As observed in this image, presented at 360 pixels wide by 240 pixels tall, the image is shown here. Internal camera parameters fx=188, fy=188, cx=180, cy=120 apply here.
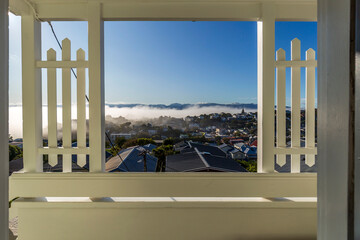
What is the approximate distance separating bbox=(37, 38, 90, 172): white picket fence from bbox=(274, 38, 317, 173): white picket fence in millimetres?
1175

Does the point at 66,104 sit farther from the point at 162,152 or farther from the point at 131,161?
the point at 162,152

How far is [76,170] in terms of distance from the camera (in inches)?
46.5

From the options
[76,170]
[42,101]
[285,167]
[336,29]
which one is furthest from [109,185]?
[336,29]

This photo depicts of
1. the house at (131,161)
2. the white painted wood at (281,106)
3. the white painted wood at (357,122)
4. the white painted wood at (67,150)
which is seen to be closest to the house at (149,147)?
the house at (131,161)

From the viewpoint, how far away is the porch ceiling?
1.13 meters

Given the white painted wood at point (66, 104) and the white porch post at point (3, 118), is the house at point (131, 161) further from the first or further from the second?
the white porch post at point (3, 118)

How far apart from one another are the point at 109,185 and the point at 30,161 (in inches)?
19.8

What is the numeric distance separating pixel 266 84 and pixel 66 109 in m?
1.22

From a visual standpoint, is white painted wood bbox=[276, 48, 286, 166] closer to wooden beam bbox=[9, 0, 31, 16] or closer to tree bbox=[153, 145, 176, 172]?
tree bbox=[153, 145, 176, 172]

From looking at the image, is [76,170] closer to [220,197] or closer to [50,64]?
[50,64]

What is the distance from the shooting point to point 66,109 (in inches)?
45.0

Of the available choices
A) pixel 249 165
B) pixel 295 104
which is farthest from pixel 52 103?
pixel 295 104

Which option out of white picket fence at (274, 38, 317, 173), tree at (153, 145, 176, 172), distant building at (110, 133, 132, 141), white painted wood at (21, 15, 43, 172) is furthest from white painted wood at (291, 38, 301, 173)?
white painted wood at (21, 15, 43, 172)

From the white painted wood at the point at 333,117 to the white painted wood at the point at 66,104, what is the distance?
1.22 metres
